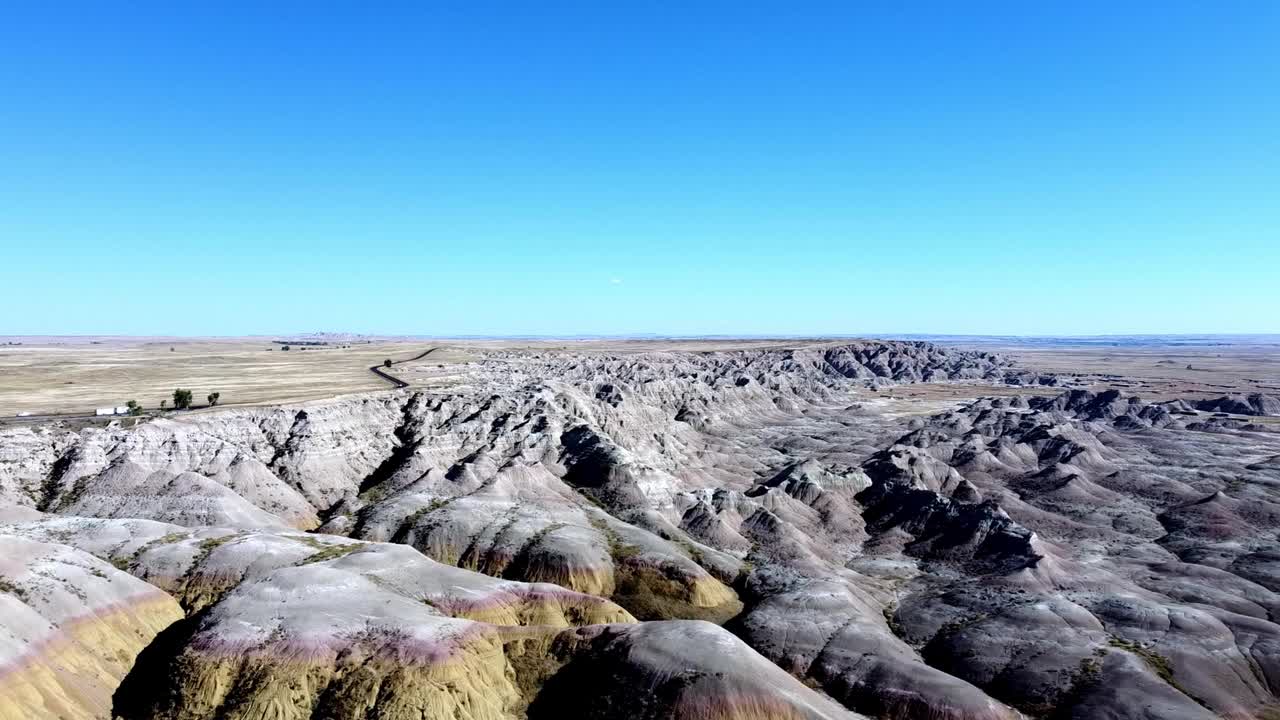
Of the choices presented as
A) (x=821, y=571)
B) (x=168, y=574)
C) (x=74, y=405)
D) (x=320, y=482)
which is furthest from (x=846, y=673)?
(x=74, y=405)

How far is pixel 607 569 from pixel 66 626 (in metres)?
39.1

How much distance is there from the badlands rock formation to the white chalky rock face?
0.72ft

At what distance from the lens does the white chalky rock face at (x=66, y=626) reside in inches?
1465

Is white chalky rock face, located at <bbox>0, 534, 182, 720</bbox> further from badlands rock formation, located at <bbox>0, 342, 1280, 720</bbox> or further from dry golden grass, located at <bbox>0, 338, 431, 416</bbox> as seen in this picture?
dry golden grass, located at <bbox>0, 338, 431, 416</bbox>

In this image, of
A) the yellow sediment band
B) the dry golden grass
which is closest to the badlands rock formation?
the yellow sediment band

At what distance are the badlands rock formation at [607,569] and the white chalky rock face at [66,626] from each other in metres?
0.22

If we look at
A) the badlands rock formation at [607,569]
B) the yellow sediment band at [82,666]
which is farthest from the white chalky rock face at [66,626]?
the badlands rock formation at [607,569]

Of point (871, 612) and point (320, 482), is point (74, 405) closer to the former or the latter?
point (320, 482)

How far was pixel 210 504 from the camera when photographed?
6988cm

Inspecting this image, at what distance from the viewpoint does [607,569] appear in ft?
219

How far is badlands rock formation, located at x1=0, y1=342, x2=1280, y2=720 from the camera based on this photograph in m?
41.2

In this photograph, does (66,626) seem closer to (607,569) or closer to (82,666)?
(82,666)

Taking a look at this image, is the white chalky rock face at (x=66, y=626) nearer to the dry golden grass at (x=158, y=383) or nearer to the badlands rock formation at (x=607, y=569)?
the badlands rock formation at (x=607, y=569)

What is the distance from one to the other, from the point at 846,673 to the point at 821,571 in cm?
2179
